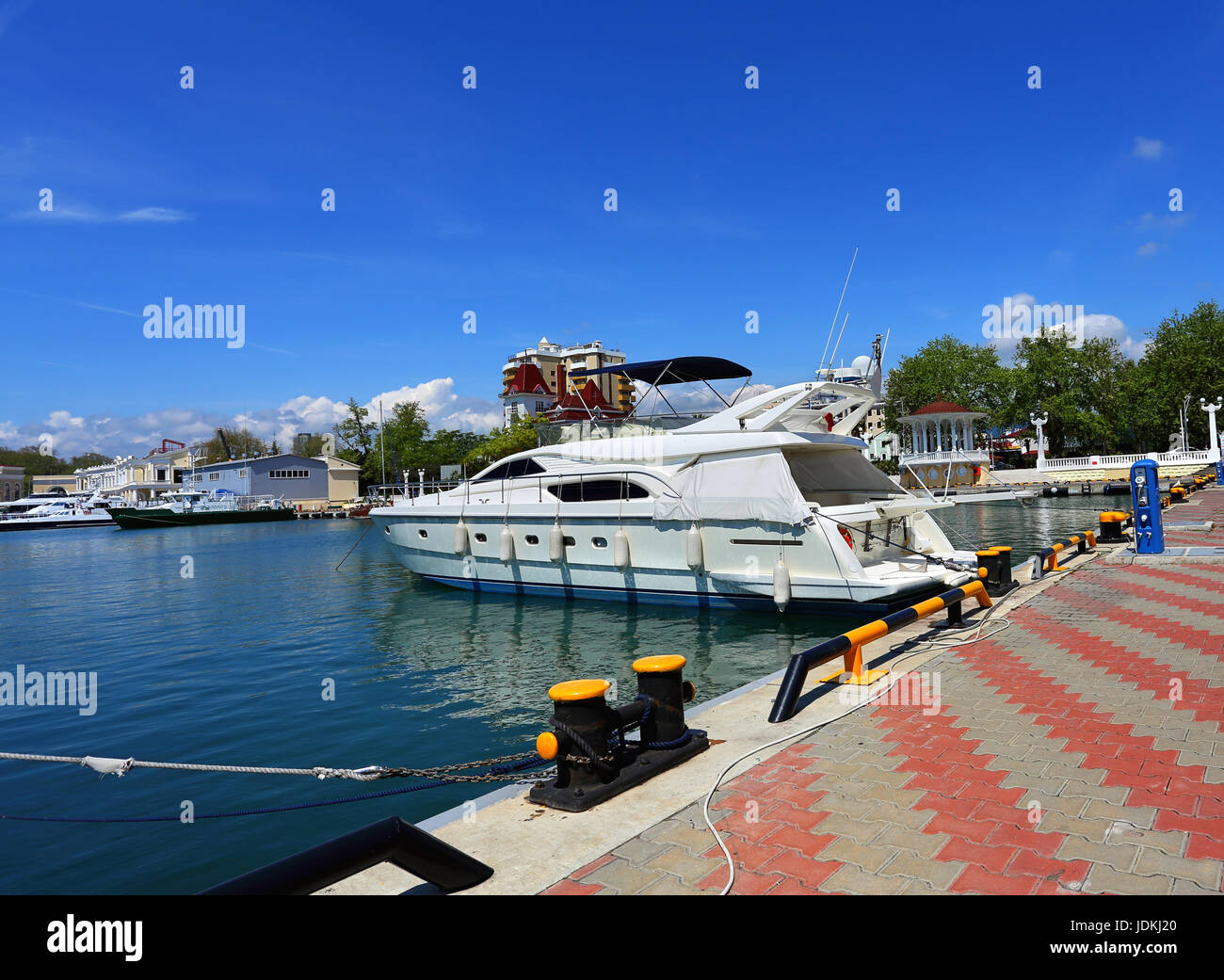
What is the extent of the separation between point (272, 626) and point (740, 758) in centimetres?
1178

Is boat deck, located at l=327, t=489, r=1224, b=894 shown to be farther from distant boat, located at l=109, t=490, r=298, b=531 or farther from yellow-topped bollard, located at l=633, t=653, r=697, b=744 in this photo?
distant boat, located at l=109, t=490, r=298, b=531

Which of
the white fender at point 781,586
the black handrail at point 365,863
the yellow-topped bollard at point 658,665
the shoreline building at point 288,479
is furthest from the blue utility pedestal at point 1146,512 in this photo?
the shoreline building at point 288,479

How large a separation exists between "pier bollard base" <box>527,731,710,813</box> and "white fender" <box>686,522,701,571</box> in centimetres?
720

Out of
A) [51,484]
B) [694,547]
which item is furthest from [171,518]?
[51,484]

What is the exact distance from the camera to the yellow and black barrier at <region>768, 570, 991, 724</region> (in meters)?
5.30

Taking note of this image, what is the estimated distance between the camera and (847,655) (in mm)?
6129

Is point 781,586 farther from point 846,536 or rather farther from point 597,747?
point 597,747

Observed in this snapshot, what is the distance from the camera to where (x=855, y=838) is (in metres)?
3.32

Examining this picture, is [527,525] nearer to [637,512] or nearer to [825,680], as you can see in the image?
[637,512]

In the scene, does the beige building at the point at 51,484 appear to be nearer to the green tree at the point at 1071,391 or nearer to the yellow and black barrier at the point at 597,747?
the green tree at the point at 1071,391

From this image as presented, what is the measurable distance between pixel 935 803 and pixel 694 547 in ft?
26.9

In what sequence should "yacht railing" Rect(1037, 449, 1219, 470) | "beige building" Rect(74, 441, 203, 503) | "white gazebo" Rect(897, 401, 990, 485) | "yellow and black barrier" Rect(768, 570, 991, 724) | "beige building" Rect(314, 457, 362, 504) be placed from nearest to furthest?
"yellow and black barrier" Rect(768, 570, 991, 724) < "yacht railing" Rect(1037, 449, 1219, 470) < "white gazebo" Rect(897, 401, 990, 485) < "beige building" Rect(314, 457, 362, 504) < "beige building" Rect(74, 441, 203, 503)

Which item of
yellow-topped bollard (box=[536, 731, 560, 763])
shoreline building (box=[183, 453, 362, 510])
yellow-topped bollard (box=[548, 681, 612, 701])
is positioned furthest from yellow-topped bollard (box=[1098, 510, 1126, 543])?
shoreline building (box=[183, 453, 362, 510])

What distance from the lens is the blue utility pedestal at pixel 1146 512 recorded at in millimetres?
12641
